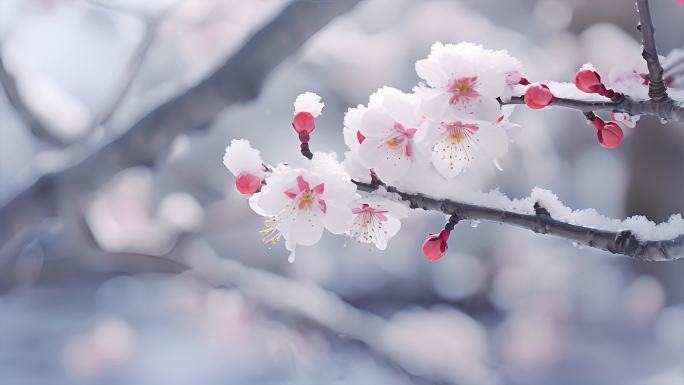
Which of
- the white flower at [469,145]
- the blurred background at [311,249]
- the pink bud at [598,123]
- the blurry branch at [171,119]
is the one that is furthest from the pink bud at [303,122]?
the blurred background at [311,249]

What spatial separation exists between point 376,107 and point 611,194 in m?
1.31

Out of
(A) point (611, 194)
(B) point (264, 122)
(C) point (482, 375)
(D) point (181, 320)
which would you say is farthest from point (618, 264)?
(D) point (181, 320)

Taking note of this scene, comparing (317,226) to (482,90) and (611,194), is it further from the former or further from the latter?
(611,194)

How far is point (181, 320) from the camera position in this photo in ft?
5.67

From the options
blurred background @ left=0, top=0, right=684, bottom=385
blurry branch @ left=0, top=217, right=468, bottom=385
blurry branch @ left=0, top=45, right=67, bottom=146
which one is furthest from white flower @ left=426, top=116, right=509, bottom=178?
blurry branch @ left=0, top=45, right=67, bottom=146

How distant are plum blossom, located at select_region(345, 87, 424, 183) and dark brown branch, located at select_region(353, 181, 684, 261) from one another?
0.02 meters

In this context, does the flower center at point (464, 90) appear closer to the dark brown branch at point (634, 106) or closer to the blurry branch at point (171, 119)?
the dark brown branch at point (634, 106)

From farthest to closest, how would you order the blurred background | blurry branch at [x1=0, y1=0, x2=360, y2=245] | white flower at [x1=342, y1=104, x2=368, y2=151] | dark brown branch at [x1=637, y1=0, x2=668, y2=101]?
the blurred background < blurry branch at [x1=0, y1=0, x2=360, y2=245] < white flower at [x1=342, y1=104, x2=368, y2=151] < dark brown branch at [x1=637, y1=0, x2=668, y2=101]

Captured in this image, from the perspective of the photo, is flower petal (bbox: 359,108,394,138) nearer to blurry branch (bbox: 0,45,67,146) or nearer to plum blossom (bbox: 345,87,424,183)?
plum blossom (bbox: 345,87,424,183)

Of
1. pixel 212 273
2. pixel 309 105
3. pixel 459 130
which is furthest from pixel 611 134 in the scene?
pixel 212 273

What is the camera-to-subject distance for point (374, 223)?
0.52 m

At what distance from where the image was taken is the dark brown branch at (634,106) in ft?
1.31

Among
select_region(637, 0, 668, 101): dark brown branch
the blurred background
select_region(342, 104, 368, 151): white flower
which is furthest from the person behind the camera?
the blurred background

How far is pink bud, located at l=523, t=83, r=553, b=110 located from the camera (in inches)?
16.9
